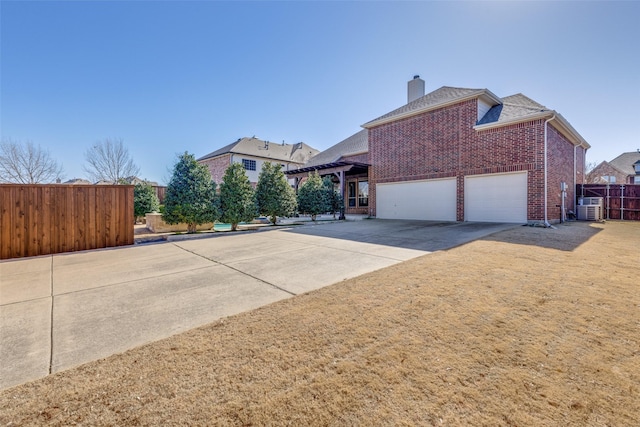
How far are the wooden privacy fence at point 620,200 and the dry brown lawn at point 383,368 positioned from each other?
14649mm

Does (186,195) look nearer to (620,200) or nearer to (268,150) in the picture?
(268,150)

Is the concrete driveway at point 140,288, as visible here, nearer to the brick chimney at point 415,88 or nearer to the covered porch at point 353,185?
the covered porch at point 353,185

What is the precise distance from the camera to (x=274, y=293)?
3549mm

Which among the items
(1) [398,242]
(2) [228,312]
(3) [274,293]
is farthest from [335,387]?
(1) [398,242]

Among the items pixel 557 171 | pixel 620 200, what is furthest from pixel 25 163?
pixel 620 200

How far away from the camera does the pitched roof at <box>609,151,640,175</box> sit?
3244 centimetres

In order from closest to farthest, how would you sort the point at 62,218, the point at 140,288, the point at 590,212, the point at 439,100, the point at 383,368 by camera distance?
the point at 383,368
the point at 140,288
the point at 62,218
the point at 590,212
the point at 439,100

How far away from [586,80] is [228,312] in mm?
16249

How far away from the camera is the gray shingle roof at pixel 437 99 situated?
11721mm

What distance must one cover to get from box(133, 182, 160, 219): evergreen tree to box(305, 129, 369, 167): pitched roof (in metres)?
12.2

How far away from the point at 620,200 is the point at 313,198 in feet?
51.1

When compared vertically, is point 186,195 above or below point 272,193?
below

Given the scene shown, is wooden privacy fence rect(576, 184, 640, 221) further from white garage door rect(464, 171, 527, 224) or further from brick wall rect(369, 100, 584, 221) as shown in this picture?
white garage door rect(464, 171, 527, 224)

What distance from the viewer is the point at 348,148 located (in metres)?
19.4
